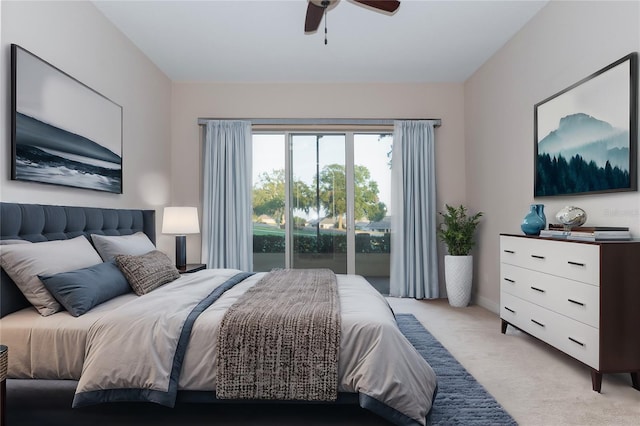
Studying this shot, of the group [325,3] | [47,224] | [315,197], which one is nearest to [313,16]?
[325,3]

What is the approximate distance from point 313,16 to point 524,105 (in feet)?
7.22

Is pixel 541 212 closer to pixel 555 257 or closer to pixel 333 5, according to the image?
pixel 555 257

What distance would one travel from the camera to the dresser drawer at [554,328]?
2.46 metres

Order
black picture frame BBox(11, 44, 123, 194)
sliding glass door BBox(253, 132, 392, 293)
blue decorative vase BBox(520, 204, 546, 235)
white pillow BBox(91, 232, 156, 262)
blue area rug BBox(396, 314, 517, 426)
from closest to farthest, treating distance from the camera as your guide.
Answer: blue area rug BBox(396, 314, 517, 426) < black picture frame BBox(11, 44, 123, 194) < white pillow BBox(91, 232, 156, 262) < blue decorative vase BBox(520, 204, 546, 235) < sliding glass door BBox(253, 132, 392, 293)

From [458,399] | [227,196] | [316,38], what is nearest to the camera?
[458,399]

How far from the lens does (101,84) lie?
345cm

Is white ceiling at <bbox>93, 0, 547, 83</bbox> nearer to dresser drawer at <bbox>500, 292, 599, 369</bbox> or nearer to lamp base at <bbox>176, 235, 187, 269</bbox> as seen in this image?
lamp base at <bbox>176, 235, 187, 269</bbox>

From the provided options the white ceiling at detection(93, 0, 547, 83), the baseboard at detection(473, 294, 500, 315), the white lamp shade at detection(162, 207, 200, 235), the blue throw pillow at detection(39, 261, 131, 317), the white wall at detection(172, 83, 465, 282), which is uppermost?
the white ceiling at detection(93, 0, 547, 83)

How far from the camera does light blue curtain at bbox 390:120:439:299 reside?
5164 millimetres

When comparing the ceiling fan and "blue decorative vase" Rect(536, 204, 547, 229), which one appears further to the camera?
"blue decorative vase" Rect(536, 204, 547, 229)

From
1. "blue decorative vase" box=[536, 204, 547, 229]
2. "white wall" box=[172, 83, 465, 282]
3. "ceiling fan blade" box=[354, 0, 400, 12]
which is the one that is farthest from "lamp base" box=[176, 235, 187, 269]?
"blue decorative vase" box=[536, 204, 547, 229]

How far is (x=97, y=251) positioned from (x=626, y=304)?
11.2 feet

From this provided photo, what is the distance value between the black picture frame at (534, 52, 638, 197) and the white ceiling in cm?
96

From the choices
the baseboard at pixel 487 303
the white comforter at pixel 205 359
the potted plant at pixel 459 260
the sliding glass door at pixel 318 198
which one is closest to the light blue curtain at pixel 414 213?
the sliding glass door at pixel 318 198
